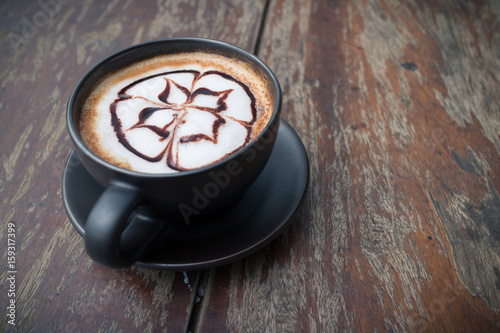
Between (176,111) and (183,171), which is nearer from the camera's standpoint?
(183,171)

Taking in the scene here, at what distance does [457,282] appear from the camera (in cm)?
65

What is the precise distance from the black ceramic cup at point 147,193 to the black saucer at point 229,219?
3 centimetres

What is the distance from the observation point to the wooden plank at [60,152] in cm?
61

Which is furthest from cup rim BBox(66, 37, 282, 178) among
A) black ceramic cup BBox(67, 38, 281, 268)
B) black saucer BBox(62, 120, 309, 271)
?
black saucer BBox(62, 120, 309, 271)

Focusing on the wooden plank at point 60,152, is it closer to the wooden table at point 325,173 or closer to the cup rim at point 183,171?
the wooden table at point 325,173

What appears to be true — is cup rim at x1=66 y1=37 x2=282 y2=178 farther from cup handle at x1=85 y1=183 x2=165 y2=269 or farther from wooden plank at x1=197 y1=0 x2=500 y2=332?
wooden plank at x1=197 y1=0 x2=500 y2=332

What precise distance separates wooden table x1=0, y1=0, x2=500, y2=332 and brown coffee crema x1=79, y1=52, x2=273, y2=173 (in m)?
0.18

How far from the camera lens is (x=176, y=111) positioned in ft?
2.20

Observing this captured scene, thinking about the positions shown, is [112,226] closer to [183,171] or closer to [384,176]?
[183,171]

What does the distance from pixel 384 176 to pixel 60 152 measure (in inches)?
25.8

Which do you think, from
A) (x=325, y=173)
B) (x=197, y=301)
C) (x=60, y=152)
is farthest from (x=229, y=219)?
(x=60, y=152)

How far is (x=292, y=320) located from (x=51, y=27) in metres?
1.03

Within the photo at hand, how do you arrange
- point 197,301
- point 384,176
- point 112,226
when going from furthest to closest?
1. point 384,176
2. point 197,301
3. point 112,226

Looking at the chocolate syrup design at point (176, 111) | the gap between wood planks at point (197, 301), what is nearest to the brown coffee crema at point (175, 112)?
the chocolate syrup design at point (176, 111)
